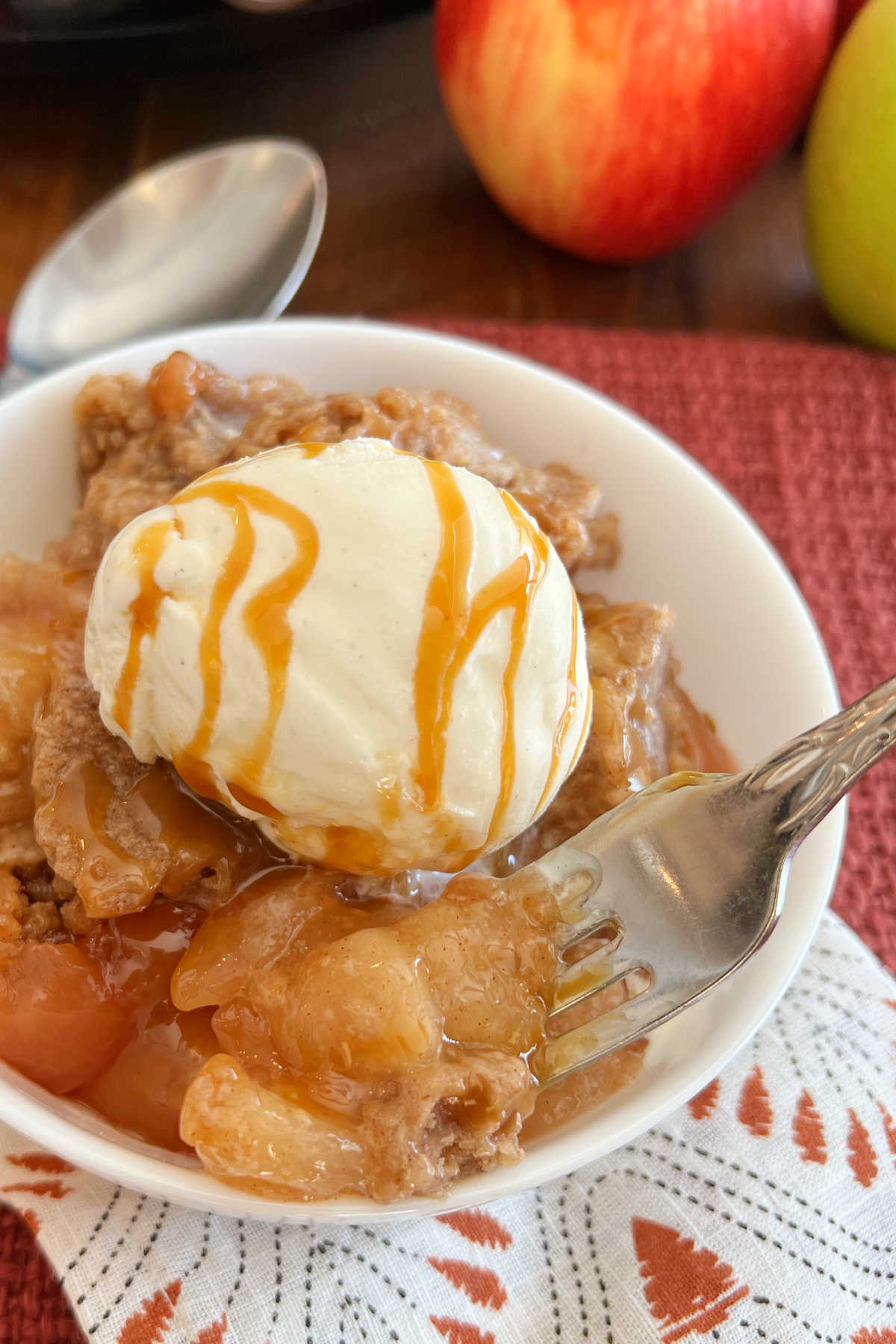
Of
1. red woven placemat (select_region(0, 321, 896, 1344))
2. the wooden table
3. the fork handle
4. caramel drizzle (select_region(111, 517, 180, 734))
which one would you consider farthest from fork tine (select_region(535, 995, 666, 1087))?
the wooden table

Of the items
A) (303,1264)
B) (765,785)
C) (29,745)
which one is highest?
(765,785)

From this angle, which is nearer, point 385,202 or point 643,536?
point 643,536

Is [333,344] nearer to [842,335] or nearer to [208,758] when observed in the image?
[208,758]

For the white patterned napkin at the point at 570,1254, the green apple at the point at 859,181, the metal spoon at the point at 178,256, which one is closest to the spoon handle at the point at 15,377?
the metal spoon at the point at 178,256

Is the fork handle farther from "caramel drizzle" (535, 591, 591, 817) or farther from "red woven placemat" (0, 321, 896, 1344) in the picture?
"red woven placemat" (0, 321, 896, 1344)

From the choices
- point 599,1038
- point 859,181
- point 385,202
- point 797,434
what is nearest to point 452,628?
point 599,1038

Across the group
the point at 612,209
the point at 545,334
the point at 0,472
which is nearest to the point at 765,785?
the point at 0,472

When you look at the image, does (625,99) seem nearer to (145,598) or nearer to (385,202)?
(385,202)
